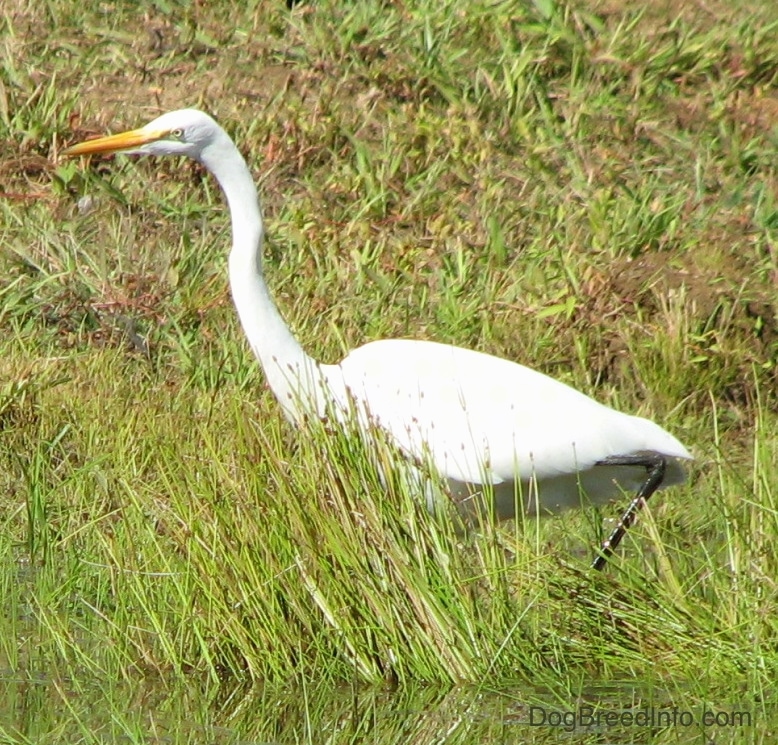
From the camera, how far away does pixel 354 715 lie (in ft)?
12.9

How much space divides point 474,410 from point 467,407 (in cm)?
4

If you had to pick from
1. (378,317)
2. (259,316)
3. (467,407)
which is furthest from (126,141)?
(378,317)

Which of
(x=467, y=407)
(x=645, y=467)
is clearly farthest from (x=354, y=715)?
(x=645, y=467)

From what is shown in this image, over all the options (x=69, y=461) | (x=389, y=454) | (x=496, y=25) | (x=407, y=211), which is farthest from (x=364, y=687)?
(x=496, y=25)

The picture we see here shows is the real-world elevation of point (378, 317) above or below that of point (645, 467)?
below

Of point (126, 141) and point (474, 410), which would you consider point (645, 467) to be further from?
point (126, 141)

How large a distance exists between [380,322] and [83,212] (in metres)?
Answer: 1.45

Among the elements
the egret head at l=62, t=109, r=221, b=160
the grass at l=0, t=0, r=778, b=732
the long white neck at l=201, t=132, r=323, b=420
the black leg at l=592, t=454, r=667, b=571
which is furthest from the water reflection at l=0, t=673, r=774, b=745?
the egret head at l=62, t=109, r=221, b=160

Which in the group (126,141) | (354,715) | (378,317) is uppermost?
(126,141)

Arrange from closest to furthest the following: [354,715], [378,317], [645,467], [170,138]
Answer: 1. [354,715]
2. [645,467]
3. [170,138]
4. [378,317]

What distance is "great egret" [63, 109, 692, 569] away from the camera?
15.9 feet

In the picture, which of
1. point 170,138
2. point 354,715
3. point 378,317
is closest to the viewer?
point 354,715

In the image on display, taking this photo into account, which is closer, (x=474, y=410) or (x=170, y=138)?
(x=474, y=410)

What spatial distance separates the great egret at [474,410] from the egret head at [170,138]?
7.9 inches
